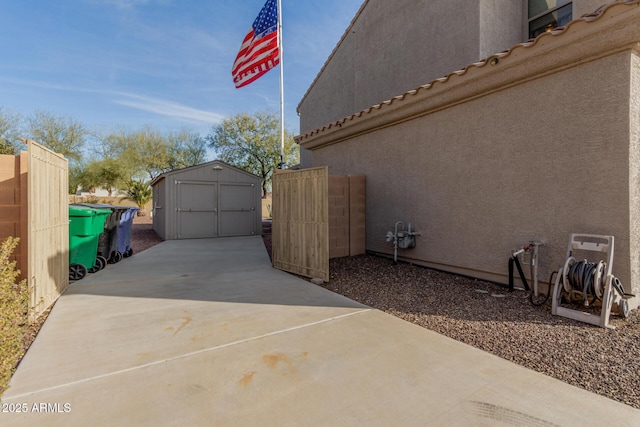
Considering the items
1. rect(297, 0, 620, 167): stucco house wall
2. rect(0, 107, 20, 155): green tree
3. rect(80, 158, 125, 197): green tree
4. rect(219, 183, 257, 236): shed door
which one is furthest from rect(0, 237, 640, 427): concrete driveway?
rect(80, 158, 125, 197): green tree

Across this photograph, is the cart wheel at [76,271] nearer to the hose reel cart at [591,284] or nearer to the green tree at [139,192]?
the hose reel cart at [591,284]

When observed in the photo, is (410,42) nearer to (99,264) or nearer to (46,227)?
(46,227)

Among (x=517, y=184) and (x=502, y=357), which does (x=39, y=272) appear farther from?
(x=517, y=184)

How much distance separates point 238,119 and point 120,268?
1978 cm

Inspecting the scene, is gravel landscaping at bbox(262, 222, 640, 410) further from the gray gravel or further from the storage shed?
the storage shed

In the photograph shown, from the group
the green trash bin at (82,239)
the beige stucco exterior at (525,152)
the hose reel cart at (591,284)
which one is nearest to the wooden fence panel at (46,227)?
the green trash bin at (82,239)

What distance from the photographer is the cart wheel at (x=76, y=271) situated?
5898mm

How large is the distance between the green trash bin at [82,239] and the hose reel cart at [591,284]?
7568 millimetres

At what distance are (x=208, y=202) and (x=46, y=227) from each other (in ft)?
29.9

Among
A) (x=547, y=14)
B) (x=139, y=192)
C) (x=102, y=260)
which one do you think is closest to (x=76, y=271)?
(x=102, y=260)

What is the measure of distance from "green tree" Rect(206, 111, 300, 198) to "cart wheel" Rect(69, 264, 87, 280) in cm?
1842

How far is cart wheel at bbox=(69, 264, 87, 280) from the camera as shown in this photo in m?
5.90

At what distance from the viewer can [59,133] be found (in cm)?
2445

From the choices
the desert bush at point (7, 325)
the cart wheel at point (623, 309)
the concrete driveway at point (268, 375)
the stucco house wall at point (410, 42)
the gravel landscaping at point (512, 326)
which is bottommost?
the concrete driveway at point (268, 375)
